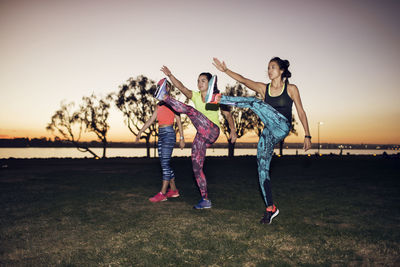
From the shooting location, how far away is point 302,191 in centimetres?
743

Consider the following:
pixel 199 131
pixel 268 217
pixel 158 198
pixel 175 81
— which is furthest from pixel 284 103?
pixel 158 198

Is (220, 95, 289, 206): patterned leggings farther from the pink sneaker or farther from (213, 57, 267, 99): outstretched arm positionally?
the pink sneaker

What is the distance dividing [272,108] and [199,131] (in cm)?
140

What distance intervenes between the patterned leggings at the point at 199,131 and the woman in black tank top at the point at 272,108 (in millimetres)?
669

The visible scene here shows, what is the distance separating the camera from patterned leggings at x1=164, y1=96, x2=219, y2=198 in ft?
15.3

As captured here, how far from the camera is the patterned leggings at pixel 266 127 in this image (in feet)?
13.1

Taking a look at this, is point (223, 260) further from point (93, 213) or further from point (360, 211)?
point (360, 211)

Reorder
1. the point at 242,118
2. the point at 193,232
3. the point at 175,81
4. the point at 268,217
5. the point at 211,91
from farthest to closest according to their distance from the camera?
the point at 242,118 < the point at 175,81 < the point at 211,91 < the point at 268,217 < the point at 193,232

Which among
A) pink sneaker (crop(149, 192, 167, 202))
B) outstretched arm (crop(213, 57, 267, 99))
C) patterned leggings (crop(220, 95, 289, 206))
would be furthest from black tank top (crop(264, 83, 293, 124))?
pink sneaker (crop(149, 192, 167, 202))

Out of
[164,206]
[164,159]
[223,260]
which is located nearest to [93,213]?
[164,206]

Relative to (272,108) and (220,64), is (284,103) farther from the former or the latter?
(220,64)

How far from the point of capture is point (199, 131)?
193 inches

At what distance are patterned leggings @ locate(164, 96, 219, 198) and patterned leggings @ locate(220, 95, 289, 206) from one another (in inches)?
27.0

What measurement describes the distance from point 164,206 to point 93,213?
1.22 m
